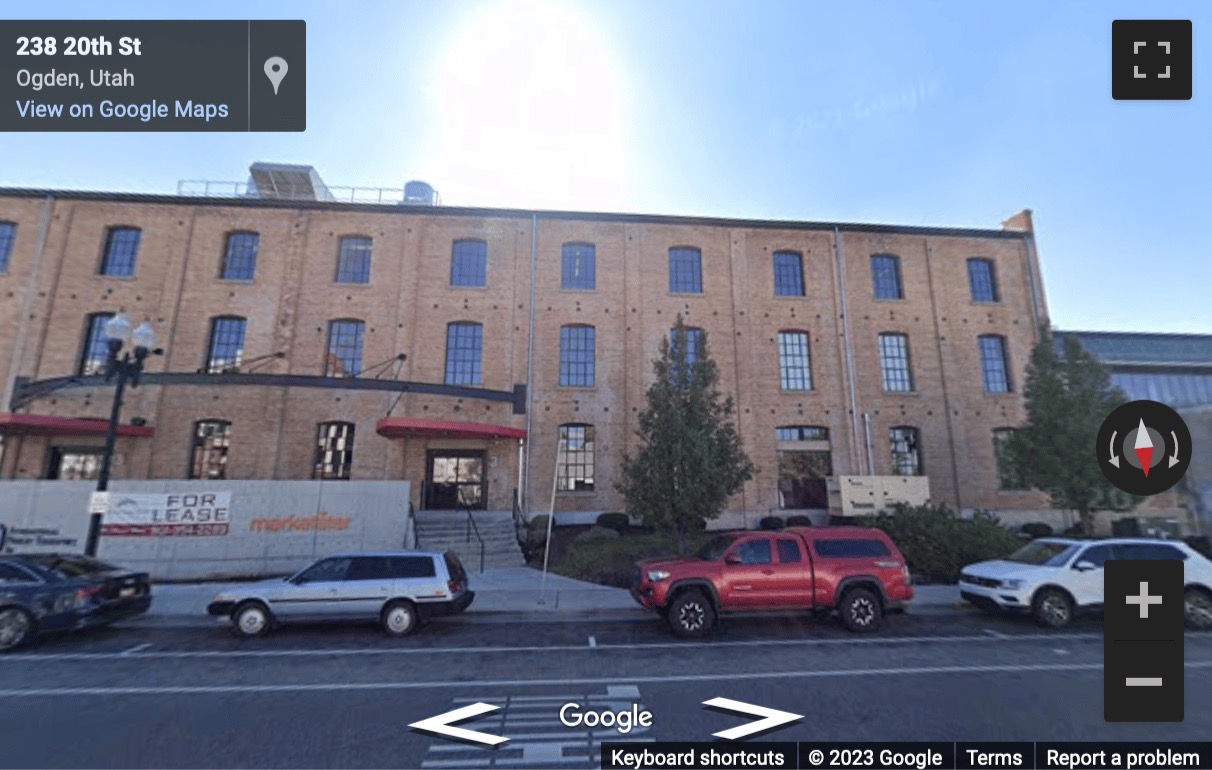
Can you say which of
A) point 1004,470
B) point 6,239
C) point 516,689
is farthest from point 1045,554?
point 6,239

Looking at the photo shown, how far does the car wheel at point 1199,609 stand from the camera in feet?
33.6

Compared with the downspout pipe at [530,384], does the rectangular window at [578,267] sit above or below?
above

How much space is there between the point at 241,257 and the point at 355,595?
62.0ft

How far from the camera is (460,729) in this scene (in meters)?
5.57

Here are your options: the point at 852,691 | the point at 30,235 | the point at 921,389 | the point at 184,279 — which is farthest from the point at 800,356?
the point at 30,235

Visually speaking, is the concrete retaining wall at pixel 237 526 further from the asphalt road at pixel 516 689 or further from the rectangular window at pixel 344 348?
the rectangular window at pixel 344 348

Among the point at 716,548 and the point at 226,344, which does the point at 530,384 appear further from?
the point at 716,548

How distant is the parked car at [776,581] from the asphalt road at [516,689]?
49 centimetres

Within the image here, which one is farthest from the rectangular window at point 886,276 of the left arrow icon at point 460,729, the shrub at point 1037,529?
the left arrow icon at point 460,729

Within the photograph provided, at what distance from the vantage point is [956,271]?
24.8 meters

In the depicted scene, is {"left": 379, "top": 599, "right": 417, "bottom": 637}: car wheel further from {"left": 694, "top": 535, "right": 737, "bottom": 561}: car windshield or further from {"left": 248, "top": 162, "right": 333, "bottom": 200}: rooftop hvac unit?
{"left": 248, "top": 162, "right": 333, "bottom": 200}: rooftop hvac unit

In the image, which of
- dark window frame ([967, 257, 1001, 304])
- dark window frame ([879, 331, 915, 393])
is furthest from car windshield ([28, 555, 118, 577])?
dark window frame ([967, 257, 1001, 304])

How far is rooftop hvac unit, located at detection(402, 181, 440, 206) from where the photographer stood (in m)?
27.0

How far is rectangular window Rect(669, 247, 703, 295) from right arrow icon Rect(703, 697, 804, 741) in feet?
62.5
